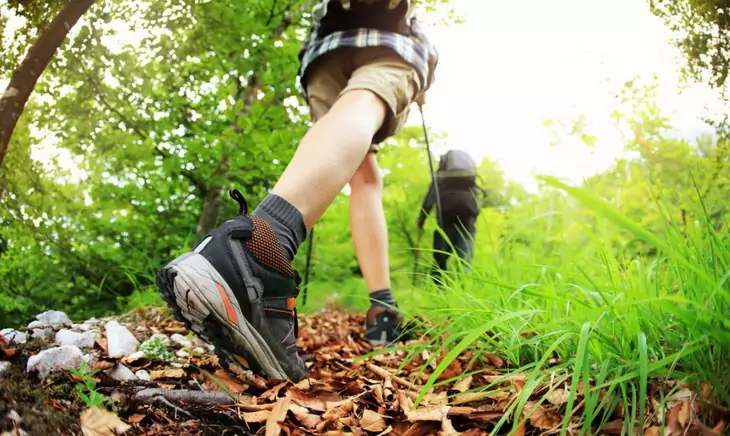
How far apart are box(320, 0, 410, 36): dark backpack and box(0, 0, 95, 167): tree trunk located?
95cm

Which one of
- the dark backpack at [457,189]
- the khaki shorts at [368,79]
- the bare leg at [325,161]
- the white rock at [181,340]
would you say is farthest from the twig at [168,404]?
the dark backpack at [457,189]

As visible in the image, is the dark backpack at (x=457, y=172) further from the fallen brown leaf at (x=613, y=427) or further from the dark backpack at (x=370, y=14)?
the fallen brown leaf at (x=613, y=427)

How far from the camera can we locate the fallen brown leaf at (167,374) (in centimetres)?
123

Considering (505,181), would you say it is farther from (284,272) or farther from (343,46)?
(284,272)

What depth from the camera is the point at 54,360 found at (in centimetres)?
105

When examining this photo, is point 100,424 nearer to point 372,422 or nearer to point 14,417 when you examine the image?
point 14,417

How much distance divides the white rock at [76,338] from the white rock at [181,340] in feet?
0.94

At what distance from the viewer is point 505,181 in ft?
19.8

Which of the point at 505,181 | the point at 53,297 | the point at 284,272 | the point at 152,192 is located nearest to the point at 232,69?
the point at 152,192

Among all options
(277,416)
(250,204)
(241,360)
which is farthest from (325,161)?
(250,204)

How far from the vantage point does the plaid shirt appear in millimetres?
1707

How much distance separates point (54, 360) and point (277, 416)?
1.50ft

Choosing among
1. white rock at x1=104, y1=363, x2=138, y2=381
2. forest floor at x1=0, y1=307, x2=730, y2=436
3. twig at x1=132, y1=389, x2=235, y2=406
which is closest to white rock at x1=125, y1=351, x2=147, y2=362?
forest floor at x1=0, y1=307, x2=730, y2=436

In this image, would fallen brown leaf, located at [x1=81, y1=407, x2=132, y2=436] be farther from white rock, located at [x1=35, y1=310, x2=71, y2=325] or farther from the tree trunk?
white rock, located at [x1=35, y1=310, x2=71, y2=325]
